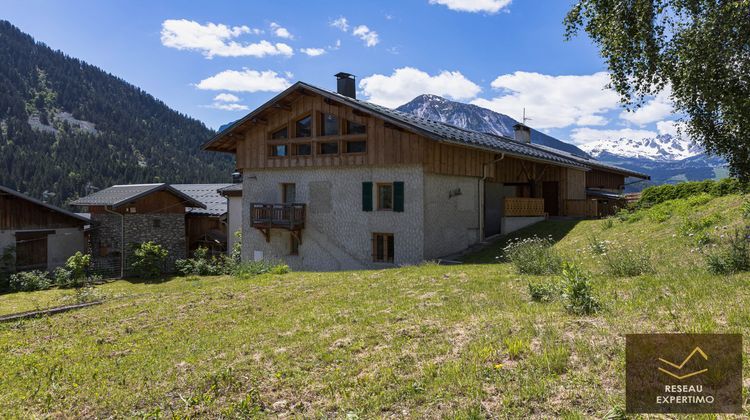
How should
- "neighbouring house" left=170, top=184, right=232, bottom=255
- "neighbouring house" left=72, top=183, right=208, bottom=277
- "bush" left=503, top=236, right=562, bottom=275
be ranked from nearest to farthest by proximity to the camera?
"bush" left=503, top=236, right=562, bottom=275 → "neighbouring house" left=72, top=183, right=208, bottom=277 → "neighbouring house" left=170, top=184, right=232, bottom=255

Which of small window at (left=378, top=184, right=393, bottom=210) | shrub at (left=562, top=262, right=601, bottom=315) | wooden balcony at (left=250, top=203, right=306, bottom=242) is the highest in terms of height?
small window at (left=378, top=184, right=393, bottom=210)

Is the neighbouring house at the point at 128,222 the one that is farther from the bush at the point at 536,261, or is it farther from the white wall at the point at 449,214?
the bush at the point at 536,261

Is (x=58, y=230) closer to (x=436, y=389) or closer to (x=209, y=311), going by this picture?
(x=209, y=311)

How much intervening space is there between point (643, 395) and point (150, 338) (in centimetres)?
775

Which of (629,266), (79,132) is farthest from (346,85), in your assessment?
(79,132)

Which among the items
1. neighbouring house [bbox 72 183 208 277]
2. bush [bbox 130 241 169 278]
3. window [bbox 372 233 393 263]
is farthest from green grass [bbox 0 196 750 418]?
neighbouring house [bbox 72 183 208 277]

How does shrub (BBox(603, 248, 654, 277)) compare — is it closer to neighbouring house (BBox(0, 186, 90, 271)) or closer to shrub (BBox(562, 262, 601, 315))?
shrub (BBox(562, 262, 601, 315))

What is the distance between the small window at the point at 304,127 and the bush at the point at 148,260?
41.0 ft

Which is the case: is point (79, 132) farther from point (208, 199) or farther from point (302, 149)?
point (302, 149)

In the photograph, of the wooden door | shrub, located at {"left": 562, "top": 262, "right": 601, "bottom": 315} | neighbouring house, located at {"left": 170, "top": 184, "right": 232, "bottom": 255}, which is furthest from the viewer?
neighbouring house, located at {"left": 170, "top": 184, "right": 232, "bottom": 255}

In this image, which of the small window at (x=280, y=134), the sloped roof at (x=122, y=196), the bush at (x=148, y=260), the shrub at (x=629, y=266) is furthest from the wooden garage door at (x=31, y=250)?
the shrub at (x=629, y=266)

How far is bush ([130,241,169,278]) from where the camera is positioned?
26.3 m

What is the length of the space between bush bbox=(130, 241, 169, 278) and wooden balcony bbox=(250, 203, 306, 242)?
8.90 metres

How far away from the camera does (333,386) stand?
5117 mm
